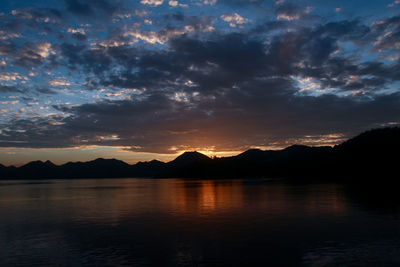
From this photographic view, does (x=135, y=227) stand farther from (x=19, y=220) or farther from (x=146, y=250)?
(x=19, y=220)

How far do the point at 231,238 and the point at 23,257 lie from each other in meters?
22.1

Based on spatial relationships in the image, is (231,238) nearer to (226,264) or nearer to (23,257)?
(226,264)

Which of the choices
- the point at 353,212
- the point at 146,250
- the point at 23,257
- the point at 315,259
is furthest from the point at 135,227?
the point at 353,212

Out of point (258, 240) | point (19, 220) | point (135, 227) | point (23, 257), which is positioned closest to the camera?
point (23, 257)

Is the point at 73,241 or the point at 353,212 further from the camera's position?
the point at 353,212

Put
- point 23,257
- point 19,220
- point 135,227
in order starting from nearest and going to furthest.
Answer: point 23,257, point 135,227, point 19,220

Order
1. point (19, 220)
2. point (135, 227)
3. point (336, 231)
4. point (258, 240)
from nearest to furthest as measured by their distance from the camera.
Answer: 1. point (258, 240)
2. point (336, 231)
3. point (135, 227)
4. point (19, 220)

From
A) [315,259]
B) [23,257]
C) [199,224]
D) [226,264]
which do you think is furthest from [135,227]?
[315,259]

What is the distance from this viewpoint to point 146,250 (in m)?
32.1

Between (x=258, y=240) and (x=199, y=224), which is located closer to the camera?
(x=258, y=240)

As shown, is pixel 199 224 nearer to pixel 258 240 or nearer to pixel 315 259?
pixel 258 240

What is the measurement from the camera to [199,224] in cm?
4762

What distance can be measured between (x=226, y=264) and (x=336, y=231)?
2059cm

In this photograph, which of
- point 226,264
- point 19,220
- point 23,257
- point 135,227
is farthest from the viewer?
point 19,220
